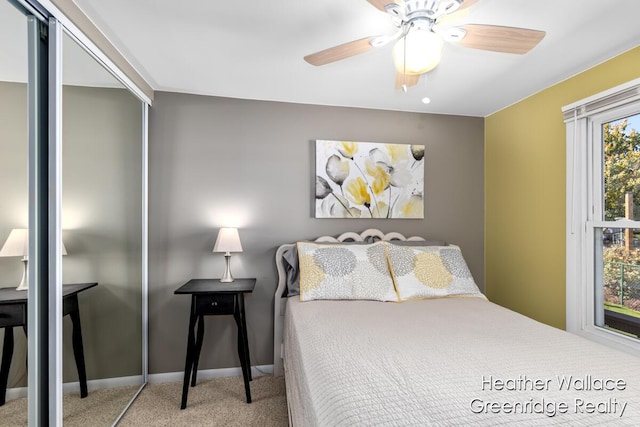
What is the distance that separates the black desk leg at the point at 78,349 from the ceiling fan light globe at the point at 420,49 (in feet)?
6.62

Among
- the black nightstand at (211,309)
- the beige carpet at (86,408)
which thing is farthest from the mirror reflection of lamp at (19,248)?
the black nightstand at (211,309)

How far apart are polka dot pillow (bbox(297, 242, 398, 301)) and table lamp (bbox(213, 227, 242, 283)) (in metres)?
0.50

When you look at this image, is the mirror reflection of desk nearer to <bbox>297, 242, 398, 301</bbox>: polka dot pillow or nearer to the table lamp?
the table lamp

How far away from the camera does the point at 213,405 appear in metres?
2.24

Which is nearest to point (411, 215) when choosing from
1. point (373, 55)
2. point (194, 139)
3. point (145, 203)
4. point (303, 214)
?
point (303, 214)

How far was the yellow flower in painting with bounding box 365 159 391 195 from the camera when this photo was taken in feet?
9.51

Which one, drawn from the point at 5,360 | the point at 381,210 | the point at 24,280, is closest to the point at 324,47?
the point at 381,210

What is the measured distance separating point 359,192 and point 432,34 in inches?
65.3

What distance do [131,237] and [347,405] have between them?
77.2 inches

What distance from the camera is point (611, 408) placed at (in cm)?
98

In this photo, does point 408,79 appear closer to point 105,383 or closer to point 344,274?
point 344,274

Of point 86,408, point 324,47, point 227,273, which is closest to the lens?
point 86,408

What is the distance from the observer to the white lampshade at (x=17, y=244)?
45.7 inches

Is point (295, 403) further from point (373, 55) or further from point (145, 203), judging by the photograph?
point (373, 55)
